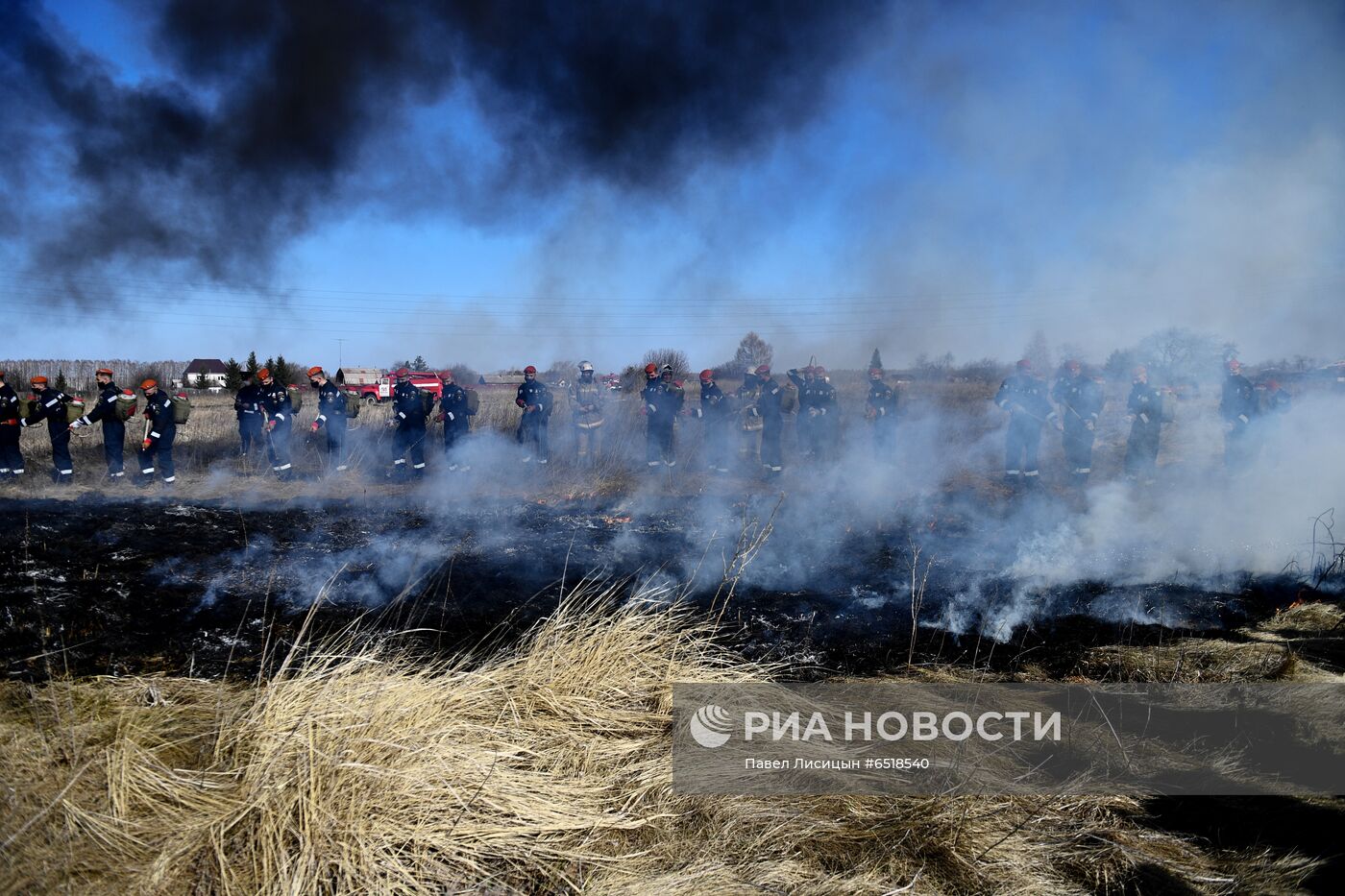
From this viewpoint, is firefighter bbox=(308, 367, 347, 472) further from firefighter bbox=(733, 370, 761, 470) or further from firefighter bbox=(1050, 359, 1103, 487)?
firefighter bbox=(1050, 359, 1103, 487)

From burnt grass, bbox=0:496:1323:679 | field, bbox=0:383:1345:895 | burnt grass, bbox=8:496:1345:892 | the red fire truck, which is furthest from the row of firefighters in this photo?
the red fire truck

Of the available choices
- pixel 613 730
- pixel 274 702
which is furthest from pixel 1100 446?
pixel 274 702

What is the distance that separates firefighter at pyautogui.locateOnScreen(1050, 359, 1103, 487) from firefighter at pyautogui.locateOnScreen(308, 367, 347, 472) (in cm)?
1310

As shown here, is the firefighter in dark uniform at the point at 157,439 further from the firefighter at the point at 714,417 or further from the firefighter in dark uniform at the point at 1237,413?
the firefighter in dark uniform at the point at 1237,413

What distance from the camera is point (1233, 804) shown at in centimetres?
326

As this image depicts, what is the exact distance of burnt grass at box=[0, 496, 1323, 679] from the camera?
5062 millimetres

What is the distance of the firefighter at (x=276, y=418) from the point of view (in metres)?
12.6

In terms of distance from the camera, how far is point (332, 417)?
13.0 metres

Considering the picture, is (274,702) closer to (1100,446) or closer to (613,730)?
(613,730)

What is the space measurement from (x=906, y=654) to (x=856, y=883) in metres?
2.75

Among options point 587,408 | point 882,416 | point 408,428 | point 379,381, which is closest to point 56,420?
point 408,428

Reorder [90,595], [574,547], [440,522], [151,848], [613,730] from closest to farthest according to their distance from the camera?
[151,848]
[613,730]
[90,595]
[574,547]
[440,522]

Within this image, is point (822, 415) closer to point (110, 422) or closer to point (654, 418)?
point (654, 418)

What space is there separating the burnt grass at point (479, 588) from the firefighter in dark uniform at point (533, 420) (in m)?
3.78
